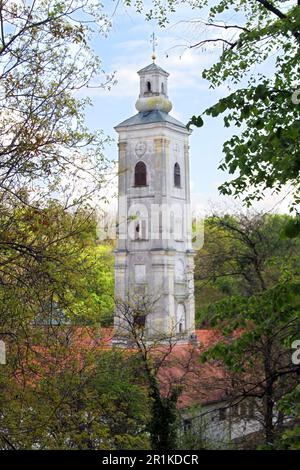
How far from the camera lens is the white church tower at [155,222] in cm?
3725

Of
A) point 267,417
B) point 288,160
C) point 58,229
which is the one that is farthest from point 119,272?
point 288,160

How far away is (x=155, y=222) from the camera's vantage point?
37656 mm

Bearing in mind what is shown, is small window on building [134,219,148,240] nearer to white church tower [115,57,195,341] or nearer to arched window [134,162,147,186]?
white church tower [115,57,195,341]

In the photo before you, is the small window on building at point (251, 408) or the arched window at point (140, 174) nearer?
the small window on building at point (251, 408)

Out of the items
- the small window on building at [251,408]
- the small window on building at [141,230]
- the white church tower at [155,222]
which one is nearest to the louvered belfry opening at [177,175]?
the white church tower at [155,222]

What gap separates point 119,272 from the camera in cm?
3784

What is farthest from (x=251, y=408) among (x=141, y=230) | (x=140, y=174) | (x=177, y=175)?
(x=177, y=175)

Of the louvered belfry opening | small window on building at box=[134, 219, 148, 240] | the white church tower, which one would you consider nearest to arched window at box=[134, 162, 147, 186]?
the white church tower

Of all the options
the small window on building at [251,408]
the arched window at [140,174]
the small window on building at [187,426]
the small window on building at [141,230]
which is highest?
the arched window at [140,174]

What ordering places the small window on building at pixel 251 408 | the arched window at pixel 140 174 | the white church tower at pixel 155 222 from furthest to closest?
the arched window at pixel 140 174, the white church tower at pixel 155 222, the small window on building at pixel 251 408

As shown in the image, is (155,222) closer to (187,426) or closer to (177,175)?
(177,175)

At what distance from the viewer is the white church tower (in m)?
37.2

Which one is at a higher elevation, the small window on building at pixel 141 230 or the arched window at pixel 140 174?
the arched window at pixel 140 174

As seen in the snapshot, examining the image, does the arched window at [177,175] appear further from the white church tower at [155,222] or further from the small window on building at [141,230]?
the small window on building at [141,230]
